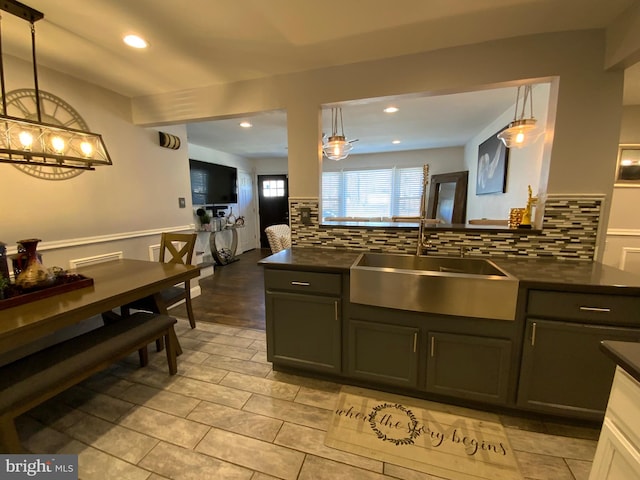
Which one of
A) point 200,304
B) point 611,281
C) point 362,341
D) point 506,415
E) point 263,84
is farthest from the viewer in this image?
point 200,304

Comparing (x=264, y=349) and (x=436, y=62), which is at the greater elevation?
(x=436, y=62)

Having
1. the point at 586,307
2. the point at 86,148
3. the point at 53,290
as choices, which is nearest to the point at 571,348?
the point at 586,307

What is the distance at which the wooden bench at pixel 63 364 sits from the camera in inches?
46.6

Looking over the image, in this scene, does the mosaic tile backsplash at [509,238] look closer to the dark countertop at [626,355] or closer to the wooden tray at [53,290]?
the dark countertop at [626,355]

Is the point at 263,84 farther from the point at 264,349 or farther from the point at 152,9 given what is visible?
the point at 264,349

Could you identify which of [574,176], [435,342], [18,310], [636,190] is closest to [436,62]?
[574,176]

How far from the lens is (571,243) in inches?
71.6

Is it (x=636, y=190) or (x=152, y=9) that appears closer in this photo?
(x=152, y=9)

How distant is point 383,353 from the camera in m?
1.70

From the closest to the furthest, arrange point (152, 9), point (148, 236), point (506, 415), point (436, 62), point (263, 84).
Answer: point (152, 9)
point (506, 415)
point (436, 62)
point (263, 84)
point (148, 236)

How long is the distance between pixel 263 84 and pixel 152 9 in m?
0.94

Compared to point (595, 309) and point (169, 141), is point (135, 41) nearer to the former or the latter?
point (169, 141)

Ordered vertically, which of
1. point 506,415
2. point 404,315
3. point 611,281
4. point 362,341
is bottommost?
point 506,415

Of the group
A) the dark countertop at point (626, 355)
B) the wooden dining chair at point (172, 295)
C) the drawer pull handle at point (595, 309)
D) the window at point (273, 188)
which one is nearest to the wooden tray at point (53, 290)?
the wooden dining chair at point (172, 295)
